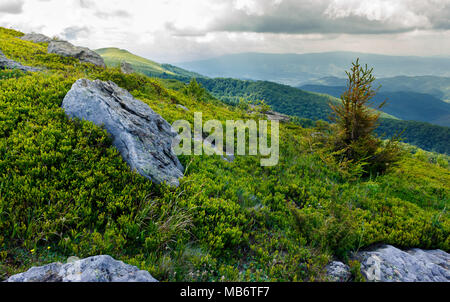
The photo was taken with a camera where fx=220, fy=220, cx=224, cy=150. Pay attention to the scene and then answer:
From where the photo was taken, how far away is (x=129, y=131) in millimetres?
7336

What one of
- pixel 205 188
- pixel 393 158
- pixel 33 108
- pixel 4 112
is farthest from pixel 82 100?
pixel 393 158

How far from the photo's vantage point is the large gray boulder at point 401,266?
203 inches

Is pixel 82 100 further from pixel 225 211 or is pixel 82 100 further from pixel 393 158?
pixel 393 158

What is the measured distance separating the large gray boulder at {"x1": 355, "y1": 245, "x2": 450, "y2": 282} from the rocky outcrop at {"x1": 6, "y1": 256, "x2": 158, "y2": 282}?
5.13 metres

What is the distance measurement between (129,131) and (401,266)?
856 cm

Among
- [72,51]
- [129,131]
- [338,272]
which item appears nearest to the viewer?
[338,272]

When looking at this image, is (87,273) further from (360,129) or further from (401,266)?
(360,129)

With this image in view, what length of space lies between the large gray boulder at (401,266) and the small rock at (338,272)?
0.45 m

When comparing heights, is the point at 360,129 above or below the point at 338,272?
above

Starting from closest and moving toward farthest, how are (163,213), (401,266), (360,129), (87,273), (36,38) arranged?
1. (87,273)
2. (163,213)
3. (401,266)
4. (360,129)
5. (36,38)

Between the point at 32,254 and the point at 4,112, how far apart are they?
209 inches

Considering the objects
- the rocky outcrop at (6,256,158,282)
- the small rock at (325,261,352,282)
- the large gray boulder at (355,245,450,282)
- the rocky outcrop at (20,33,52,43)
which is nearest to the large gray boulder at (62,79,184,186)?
the rocky outcrop at (6,256,158,282)

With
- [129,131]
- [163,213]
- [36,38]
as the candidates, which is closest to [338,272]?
[163,213]

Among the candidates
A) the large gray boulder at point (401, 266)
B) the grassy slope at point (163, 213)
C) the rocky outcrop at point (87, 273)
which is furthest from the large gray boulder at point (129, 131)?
the large gray boulder at point (401, 266)
